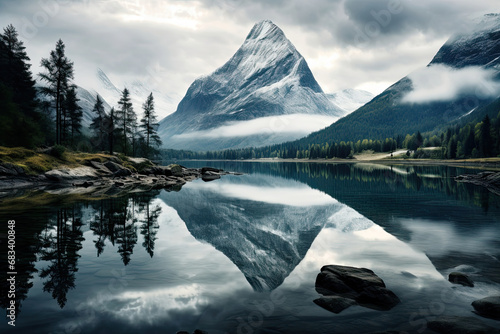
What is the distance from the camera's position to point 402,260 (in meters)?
14.5

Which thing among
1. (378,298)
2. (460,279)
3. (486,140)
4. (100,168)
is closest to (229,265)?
(378,298)

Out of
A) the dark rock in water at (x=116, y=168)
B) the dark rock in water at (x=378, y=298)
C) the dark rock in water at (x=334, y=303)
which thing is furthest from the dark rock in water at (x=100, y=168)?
the dark rock in water at (x=378, y=298)

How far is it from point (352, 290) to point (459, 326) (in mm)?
3263

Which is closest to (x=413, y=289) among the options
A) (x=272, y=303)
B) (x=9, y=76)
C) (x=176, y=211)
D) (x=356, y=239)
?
(x=272, y=303)

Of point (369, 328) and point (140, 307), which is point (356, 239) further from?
point (140, 307)

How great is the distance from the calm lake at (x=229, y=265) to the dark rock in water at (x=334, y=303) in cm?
20

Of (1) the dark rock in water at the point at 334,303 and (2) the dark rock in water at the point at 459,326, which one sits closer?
(2) the dark rock in water at the point at 459,326

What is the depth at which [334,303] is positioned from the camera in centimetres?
969

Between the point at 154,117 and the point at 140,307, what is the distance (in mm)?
84851

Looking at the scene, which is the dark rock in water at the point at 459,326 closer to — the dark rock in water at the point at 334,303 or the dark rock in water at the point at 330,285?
the dark rock in water at the point at 334,303

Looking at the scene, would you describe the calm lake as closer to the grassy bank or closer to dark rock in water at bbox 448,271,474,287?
dark rock in water at bbox 448,271,474,287

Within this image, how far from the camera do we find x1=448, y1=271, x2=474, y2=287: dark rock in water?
1139 cm

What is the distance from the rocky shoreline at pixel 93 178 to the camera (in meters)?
43.0

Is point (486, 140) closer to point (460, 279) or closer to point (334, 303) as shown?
point (460, 279)
